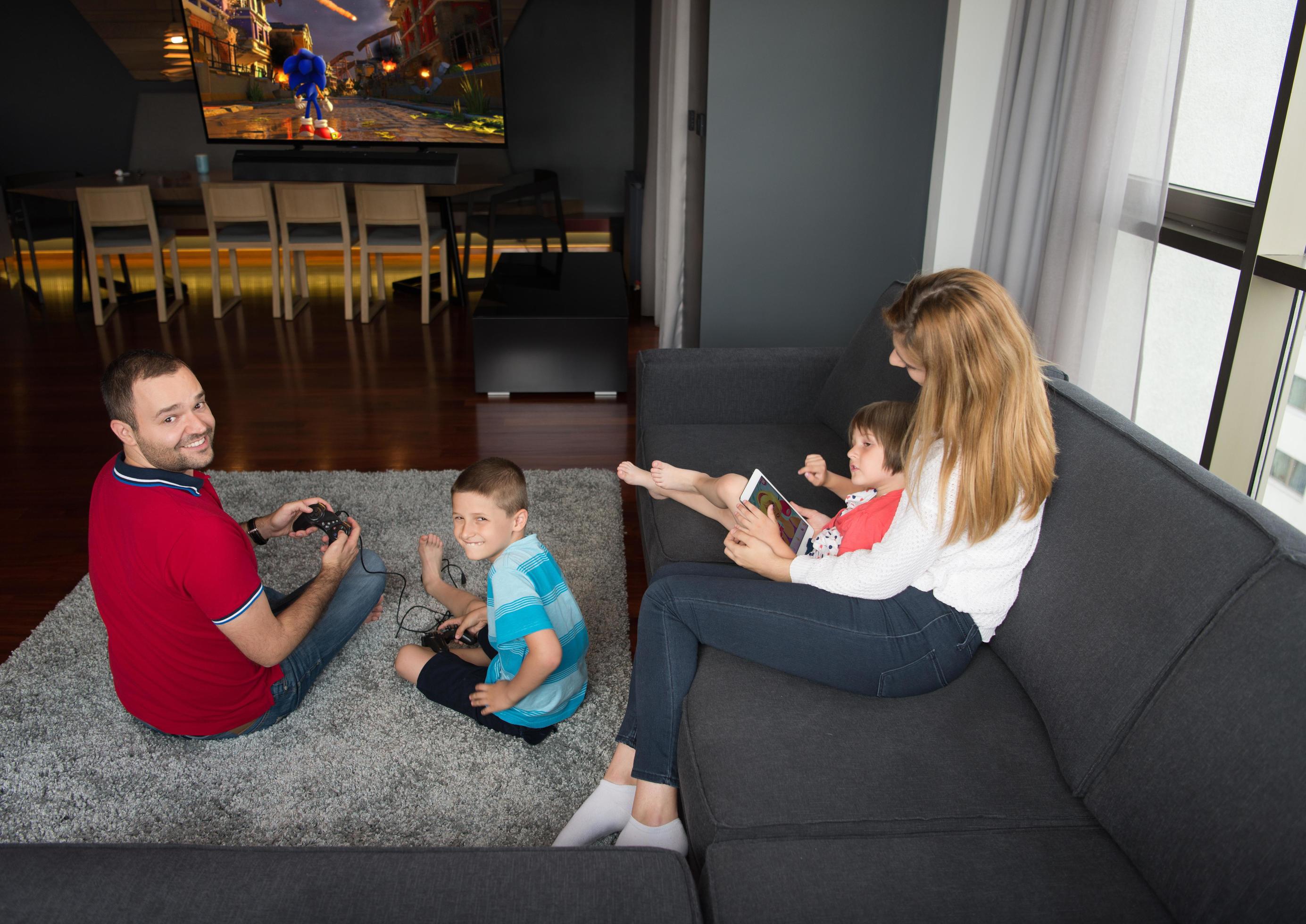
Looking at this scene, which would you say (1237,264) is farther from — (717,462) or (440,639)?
(440,639)

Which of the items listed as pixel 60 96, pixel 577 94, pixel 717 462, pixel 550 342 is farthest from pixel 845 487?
pixel 60 96

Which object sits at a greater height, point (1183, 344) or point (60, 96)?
point (60, 96)

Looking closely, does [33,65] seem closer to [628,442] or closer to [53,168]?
[53,168]

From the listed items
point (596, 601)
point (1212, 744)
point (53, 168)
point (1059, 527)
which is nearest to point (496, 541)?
point (596, 601)

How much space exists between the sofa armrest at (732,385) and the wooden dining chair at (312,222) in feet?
10.8

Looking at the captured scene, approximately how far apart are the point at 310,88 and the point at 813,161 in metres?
4.56

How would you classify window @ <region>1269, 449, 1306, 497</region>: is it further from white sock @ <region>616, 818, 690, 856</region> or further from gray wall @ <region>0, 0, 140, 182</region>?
gray wall @ <region>0, 0, 140, 182</region>

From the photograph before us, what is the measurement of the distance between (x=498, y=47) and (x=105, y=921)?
635cm

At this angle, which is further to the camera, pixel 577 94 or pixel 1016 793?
pixel 577 94

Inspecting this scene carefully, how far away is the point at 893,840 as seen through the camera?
1.30 m

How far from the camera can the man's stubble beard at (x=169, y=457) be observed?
1.74 meters

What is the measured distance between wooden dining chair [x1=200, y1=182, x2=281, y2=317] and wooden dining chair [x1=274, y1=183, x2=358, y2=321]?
0.20 feet

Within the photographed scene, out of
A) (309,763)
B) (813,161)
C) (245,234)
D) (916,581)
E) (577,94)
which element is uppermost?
(577,94)

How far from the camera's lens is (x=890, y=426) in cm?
198
